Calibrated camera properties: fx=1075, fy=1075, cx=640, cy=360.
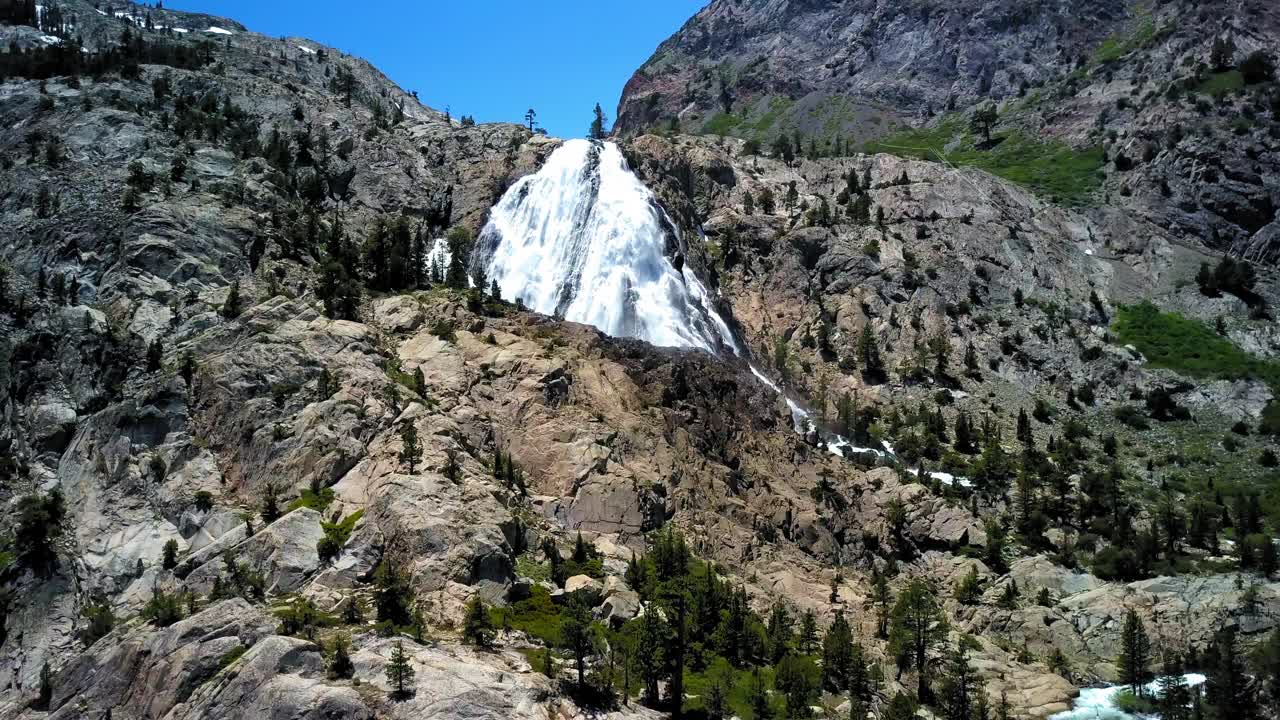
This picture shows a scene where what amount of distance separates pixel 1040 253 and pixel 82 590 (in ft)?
400

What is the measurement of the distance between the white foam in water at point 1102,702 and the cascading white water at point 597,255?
51.7 metres

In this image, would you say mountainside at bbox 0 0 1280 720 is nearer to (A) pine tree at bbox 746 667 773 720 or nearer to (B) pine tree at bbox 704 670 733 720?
(A) pine tree at bbox 746 667 773 720

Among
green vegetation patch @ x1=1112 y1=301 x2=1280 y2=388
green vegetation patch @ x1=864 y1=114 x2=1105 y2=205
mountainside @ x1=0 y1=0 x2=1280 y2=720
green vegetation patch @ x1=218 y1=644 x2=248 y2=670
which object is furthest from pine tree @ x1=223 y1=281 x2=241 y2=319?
green vegetation patch @ x1=864 y1=114 x2=1105 y2=205

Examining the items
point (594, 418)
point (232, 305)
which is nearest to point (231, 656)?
point (594, 418)

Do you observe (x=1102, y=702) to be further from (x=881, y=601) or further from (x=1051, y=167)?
(x=1051, y=167)

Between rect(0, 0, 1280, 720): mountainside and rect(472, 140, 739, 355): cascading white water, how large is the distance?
1.72ft

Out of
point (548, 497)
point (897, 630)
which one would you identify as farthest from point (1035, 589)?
point (548, 497)

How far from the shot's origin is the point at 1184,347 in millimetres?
133500

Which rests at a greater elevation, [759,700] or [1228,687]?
[759,700]

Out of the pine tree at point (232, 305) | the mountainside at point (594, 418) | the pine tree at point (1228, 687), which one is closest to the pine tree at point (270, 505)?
the mountainside at point (594, 418)

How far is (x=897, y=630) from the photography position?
255 feet

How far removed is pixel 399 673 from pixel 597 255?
243 ft

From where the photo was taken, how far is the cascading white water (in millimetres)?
117562

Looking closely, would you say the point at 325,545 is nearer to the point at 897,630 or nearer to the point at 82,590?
the point at 82,590
